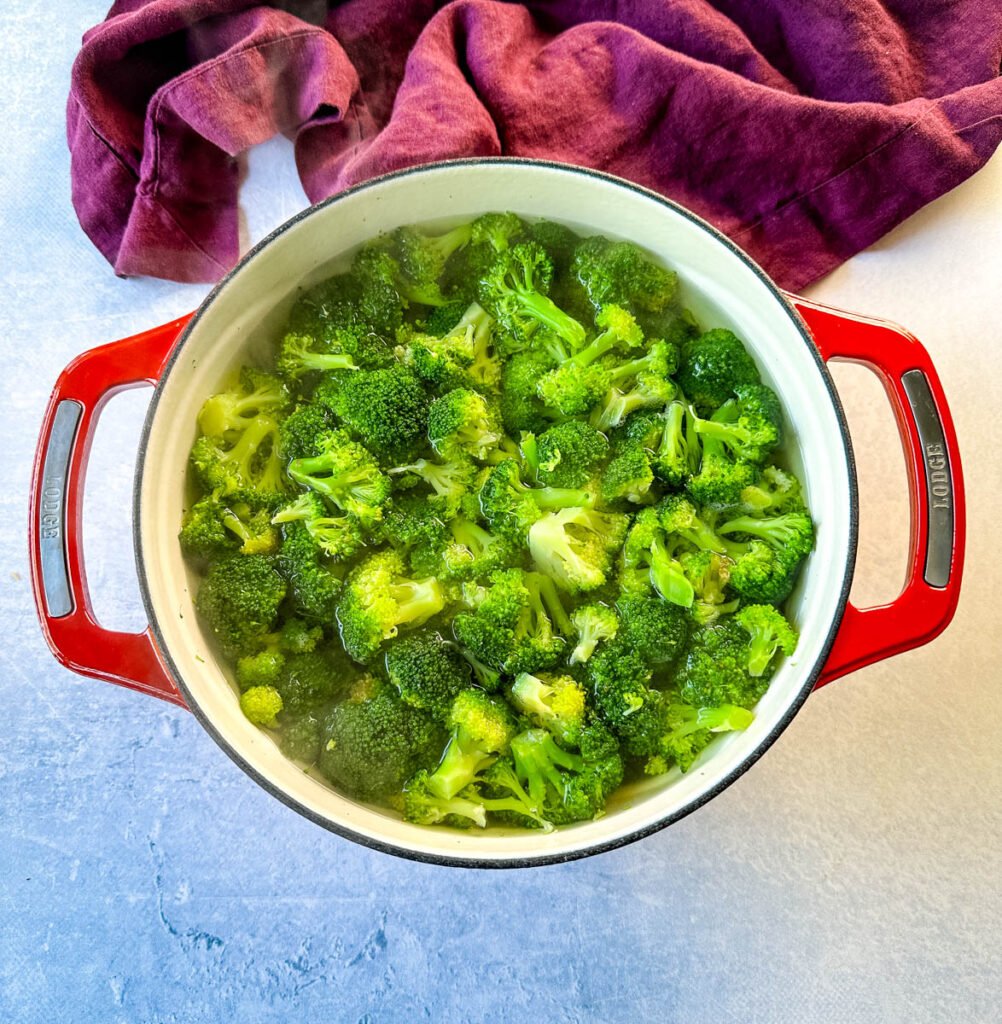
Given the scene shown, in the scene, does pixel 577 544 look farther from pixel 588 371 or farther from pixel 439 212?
pixel 439 212

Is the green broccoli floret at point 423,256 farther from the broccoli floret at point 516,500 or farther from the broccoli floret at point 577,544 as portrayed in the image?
the broccoli floret at point 577,544

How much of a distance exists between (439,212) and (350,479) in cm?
46

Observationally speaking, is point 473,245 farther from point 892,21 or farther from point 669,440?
point 892,21

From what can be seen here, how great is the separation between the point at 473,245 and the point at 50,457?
2.39ft

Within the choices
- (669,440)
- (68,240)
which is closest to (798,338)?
(669,440)

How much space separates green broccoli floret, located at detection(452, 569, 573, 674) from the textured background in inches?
18.5

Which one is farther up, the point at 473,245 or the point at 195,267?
the point at 473,245

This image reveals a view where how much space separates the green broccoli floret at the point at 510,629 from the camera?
4.42 ft

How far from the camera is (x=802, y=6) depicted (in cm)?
153

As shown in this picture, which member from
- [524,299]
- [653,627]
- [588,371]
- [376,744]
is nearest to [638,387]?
[588,371]

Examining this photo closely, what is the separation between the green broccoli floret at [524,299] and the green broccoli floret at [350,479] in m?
0.31

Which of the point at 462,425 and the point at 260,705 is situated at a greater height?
the point at 462,425

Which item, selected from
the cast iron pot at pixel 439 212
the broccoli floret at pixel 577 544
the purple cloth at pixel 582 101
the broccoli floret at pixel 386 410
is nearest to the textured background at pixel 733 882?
the purple cloth at pixel 582 101

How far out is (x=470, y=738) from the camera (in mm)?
1348
